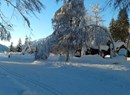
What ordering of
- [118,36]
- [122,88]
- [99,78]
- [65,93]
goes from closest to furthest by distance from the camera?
[65,93]
[122,88]
[99,78]
[118,36]

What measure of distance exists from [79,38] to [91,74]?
18.5 meters

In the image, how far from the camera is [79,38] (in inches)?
1401

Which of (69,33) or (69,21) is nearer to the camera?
(69,33)

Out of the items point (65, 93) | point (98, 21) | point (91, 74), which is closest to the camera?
point (65, 93)

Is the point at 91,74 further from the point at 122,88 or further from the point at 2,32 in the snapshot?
the point at 2,32

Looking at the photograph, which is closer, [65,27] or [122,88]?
[122,88]

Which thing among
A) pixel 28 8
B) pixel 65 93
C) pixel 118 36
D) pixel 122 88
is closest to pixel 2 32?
pixel 28 8

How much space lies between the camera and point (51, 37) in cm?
3678

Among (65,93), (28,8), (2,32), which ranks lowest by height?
(65,93)

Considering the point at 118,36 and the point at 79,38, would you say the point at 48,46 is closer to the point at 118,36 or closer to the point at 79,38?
the point at 79,38

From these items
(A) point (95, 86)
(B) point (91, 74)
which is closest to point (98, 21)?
(B) point (91, 74)

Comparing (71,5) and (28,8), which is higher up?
(71,5)

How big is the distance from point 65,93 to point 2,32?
4.09 metres

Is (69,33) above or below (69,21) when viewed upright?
below
